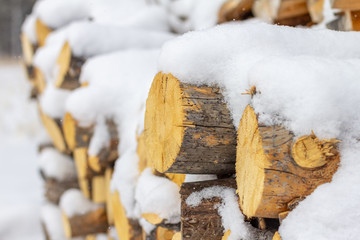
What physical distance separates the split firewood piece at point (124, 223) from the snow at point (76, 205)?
Answer: 56cm

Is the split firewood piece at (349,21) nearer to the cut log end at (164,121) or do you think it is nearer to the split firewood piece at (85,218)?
the cut log end at (164,121)

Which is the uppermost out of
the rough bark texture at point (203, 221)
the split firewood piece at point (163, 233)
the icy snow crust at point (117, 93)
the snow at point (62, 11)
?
the snow at point (62, 11)

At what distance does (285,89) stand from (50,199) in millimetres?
2204

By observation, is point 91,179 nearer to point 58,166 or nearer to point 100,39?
point 58,166

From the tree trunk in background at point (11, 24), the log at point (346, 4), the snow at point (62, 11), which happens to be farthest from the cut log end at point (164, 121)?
the tree trunk in background at point (11, 24)

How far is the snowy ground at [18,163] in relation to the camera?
11.5ft

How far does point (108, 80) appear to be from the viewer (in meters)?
1.82

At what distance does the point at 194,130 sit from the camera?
2.91 feet

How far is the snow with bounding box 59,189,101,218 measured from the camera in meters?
2.04

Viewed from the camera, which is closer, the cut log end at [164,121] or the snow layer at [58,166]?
the cut log end at [164,121]

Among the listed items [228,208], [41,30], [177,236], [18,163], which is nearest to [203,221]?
[228,208]

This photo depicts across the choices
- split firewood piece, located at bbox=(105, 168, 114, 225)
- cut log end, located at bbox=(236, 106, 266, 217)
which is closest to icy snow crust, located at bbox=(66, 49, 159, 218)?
split firewood piece, located at bbox=(105, 168, 114, 225)

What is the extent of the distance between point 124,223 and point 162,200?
347 mm

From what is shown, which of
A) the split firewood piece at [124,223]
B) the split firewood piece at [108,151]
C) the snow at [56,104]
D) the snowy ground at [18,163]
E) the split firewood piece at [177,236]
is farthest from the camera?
the snowy ground at [18,163]
